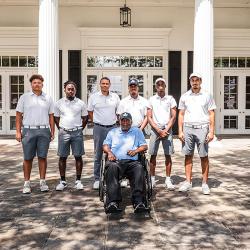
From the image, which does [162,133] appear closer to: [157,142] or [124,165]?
[157,142]

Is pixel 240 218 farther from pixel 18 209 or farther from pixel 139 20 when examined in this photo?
pixel 139 20

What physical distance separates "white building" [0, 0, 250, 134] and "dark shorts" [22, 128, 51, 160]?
802 cm

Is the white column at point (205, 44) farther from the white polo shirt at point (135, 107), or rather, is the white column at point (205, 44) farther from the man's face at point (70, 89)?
the man's face at point (70, 89)

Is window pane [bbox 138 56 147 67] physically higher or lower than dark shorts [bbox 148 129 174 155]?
higher

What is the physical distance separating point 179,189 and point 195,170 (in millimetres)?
1904

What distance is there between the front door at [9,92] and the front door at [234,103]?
7073 millimetres

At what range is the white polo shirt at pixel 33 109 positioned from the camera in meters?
5.91

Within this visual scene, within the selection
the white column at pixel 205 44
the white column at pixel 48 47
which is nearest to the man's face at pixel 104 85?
the white column at pixel 48 47

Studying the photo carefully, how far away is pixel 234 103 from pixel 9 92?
816 centimetres

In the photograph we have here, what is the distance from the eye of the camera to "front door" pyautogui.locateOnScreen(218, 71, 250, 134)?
14828 mm

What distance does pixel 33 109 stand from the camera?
5914mm

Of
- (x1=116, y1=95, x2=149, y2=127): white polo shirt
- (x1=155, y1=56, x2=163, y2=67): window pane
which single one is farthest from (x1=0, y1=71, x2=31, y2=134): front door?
(x1=116, y1=95, x2=149, y2=127): white polo shirt

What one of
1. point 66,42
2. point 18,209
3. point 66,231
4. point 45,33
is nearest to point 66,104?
point 18,209

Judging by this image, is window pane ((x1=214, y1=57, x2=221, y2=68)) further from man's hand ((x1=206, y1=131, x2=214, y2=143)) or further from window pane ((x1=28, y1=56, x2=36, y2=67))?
man's hand ((x1=206, y1=131, x2=214, y2=143))
